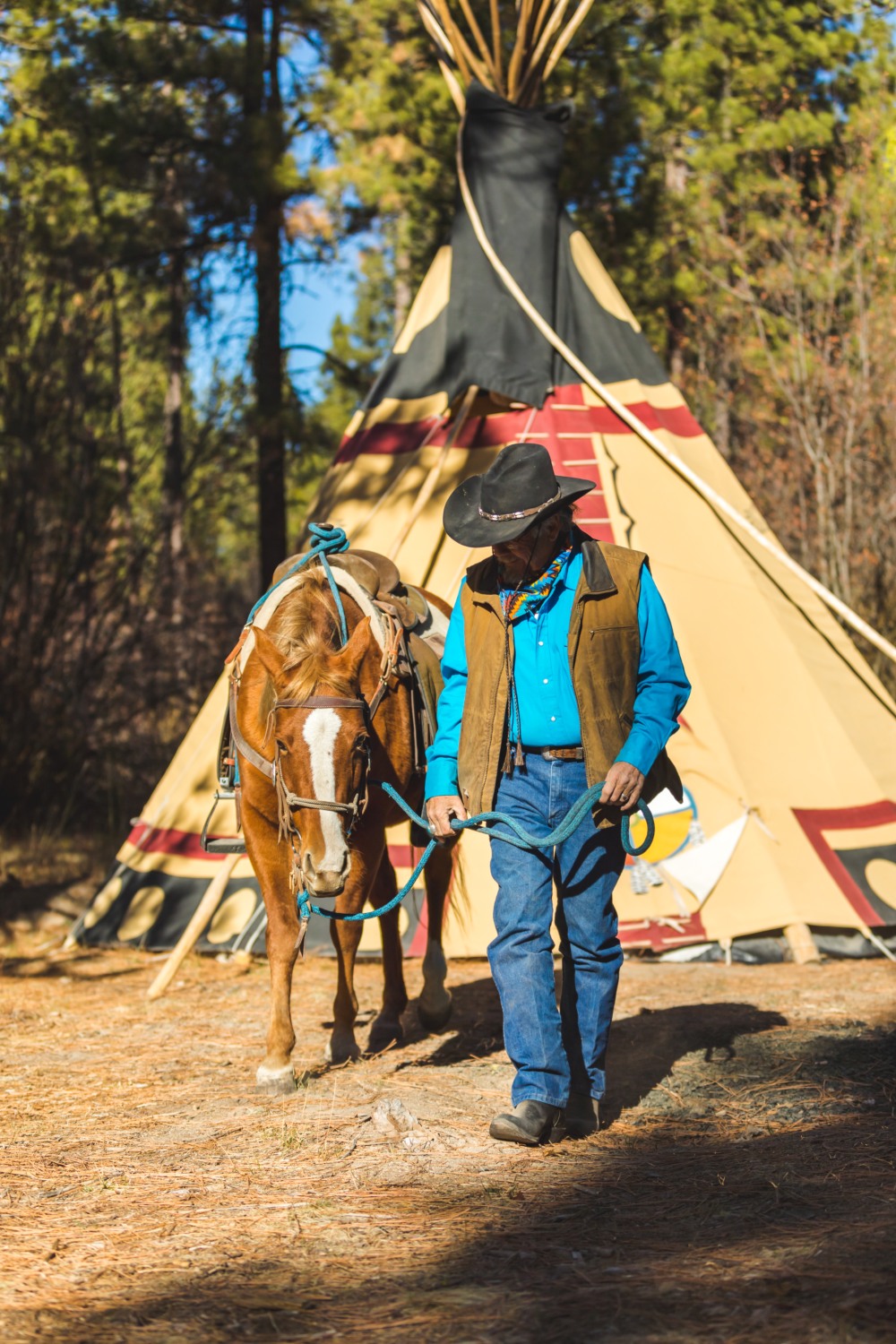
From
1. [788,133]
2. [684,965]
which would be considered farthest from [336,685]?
[788,133]

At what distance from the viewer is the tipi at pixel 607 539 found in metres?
6.46

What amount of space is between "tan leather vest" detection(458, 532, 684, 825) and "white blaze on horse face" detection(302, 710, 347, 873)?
375 millimetres

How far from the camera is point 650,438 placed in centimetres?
665

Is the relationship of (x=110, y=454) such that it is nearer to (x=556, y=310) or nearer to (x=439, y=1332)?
(x=556, y=310)

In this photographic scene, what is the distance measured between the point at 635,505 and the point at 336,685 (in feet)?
11.7

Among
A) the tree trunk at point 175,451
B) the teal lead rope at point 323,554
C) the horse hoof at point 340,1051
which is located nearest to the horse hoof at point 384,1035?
the horse hoof at point 340,1051

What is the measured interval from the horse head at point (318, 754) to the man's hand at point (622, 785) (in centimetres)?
78

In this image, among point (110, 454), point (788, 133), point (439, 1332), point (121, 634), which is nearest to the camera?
point (439, 1332)

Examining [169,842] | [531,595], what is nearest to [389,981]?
[531,595]

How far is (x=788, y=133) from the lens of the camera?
47.5 ft

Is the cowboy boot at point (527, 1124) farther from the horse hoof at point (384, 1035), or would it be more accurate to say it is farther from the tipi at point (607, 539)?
the tipi at point (607, 539)

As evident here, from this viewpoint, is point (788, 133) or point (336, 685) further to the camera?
point (788, 133)

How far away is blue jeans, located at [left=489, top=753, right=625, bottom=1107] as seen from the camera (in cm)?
369

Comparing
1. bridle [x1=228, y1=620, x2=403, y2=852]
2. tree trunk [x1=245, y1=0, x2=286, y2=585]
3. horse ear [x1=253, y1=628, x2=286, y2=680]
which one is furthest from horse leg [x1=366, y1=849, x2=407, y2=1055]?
tree trunk [x1=245, y1=0, x2=286, y2=585]
